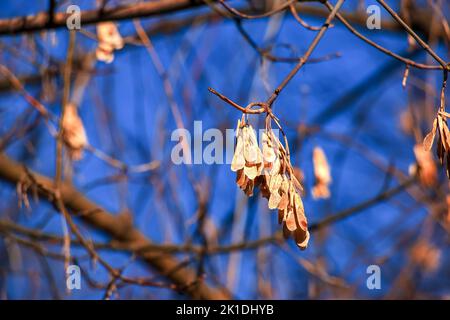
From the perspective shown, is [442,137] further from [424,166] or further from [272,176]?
[424,166]

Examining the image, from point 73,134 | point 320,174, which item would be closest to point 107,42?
point 73,134

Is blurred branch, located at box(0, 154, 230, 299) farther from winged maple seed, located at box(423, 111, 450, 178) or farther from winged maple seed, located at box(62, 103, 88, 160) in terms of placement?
winged maple seed, located at box(423, 111, 450, 178)

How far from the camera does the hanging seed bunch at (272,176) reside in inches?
40.0

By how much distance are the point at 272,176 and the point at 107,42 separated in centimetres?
97

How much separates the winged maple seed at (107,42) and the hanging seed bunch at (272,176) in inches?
35.0

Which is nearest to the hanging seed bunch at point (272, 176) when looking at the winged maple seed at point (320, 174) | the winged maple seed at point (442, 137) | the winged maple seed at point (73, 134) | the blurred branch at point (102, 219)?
the winged maple seed at point (442, 137)

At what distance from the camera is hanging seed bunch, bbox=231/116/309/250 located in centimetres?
102

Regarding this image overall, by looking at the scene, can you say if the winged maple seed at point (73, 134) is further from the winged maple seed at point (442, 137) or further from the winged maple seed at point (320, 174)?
the winged maple seed at point (442, 137)

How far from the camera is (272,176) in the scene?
103cm

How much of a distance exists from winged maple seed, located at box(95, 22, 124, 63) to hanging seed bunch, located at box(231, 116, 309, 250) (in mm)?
888
